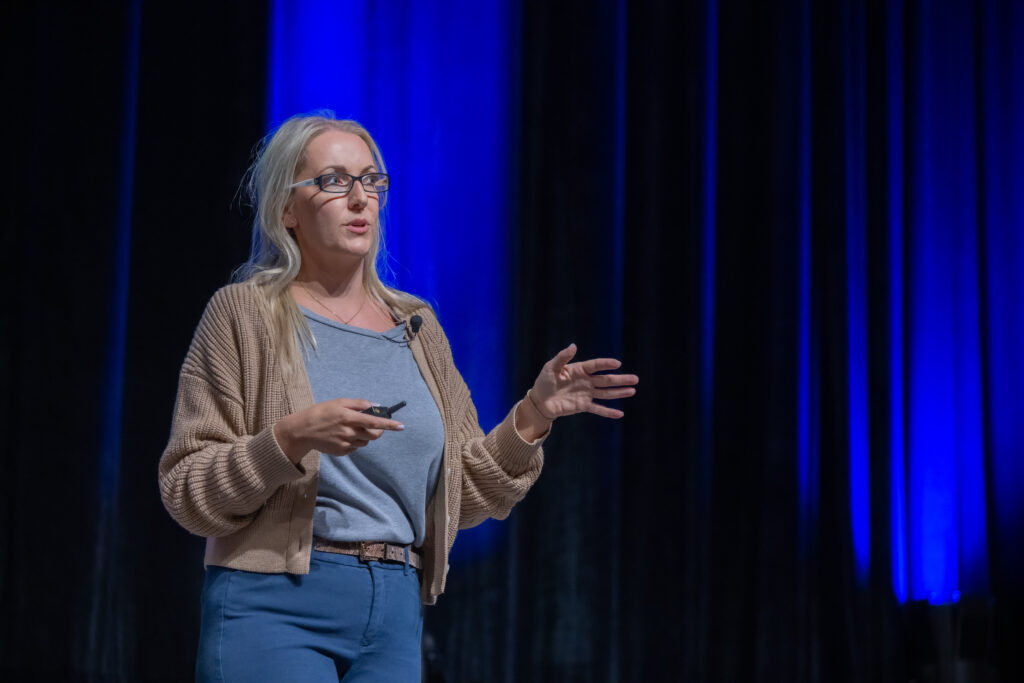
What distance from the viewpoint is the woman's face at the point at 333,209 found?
1.57 metres

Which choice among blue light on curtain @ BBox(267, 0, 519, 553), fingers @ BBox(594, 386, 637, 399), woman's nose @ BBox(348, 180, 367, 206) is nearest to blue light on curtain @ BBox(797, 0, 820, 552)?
blue light on curtain @ BBox(267, 0, 519, 553)

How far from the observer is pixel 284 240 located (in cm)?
159

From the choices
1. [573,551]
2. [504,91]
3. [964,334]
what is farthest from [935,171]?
[573,551]

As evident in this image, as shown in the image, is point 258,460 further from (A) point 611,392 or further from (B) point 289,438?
(A) point 611,392

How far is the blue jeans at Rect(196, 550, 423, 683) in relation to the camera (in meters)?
1.34

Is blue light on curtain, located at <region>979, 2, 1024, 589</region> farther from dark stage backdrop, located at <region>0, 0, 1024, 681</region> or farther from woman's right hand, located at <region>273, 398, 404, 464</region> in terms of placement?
woman's right hand, located at <region>273, 398, 404, 464</region>

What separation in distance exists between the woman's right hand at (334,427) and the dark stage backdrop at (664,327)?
178 centimetres

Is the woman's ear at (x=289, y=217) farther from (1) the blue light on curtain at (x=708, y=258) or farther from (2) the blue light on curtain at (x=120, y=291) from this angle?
(1) the blue light on curtain at (x=708, y=258)

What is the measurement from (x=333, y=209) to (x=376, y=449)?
0.36 meters

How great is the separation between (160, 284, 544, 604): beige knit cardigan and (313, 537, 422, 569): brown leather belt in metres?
0.04

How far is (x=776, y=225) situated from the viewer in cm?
331

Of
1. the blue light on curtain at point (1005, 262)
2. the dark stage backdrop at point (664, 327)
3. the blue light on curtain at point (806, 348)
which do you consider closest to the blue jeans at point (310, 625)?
the dark stage backdrop at point (664, 327)

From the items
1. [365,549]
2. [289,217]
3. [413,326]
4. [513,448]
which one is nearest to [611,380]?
[513,448]

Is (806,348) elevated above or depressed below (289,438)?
above
